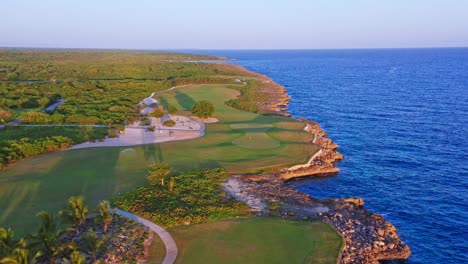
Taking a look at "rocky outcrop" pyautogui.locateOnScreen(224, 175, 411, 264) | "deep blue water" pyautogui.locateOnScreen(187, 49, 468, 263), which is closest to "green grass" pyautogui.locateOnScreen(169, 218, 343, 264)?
"rocky outcrop" pyautogui.locateOnScreen(224, 175, 411, 264)

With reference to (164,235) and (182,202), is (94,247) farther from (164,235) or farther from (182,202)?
(182,202)

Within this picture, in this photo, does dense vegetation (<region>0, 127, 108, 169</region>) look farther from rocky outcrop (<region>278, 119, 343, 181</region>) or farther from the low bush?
rocky outcrop (<region>278, 119, 343, 181</region>)

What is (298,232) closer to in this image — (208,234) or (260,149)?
(208,234)

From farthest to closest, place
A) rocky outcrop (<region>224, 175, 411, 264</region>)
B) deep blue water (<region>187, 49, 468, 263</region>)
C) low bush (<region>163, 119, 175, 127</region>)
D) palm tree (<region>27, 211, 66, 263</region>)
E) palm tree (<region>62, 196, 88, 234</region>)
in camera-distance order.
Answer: low bush (<region>163, 119, 175, 127</region>) < deep blue water (<region>187, 49, 468, 263</region>) < rocky outcrop (<region>224, 175, 411, 264</region>) < palm tree (<region>62, 196, 88, 234</region>) < palm tree (<region>27, 211, 66, 263</region>)

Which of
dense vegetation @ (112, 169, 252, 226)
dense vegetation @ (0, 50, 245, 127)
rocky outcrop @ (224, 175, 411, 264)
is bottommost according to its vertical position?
rocky outcrop @ (224, 175, 411, 264)

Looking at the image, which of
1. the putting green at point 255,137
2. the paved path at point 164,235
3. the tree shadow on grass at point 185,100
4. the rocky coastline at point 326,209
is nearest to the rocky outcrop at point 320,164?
the rocky coastline at point 326,209
